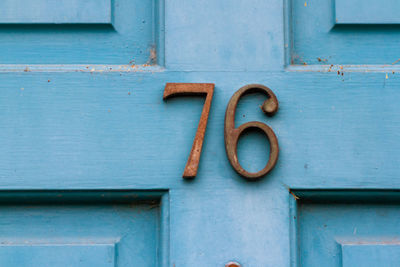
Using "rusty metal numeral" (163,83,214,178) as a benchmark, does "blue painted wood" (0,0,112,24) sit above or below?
above

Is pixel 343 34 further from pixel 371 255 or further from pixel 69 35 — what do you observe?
pixel 69 35

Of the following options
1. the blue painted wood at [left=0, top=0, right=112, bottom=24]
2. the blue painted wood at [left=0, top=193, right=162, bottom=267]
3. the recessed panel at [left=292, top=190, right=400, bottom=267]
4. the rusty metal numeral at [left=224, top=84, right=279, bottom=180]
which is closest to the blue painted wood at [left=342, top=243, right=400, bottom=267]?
the recessed panel at [left=292, top=190, right=400, bottom=267]

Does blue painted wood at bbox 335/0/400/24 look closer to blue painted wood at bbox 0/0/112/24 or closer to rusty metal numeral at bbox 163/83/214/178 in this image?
rusty metal numeral at bbox 163/83/214/178

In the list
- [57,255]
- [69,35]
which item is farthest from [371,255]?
[69,35]

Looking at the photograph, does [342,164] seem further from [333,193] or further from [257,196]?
[257,196]

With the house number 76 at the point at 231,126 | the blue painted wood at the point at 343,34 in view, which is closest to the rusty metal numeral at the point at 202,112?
the house number 76 at the point at 231,126

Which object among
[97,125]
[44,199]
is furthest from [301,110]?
[44,199]

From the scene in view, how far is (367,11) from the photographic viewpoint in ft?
2.35

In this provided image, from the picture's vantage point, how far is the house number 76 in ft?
2.12

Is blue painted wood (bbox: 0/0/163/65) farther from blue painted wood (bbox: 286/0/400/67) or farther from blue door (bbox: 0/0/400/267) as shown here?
blue painted wood (bbox: 286/0/400/67)

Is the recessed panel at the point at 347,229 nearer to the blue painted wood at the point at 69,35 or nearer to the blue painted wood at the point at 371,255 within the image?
the blue painted wood at the point at 371,255

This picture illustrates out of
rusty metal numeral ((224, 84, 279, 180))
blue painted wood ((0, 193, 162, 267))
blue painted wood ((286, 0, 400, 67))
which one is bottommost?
blue painted wood ((0, 193, 162, 267))

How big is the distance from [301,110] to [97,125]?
1.16 feet

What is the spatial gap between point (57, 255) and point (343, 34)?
646 mm
